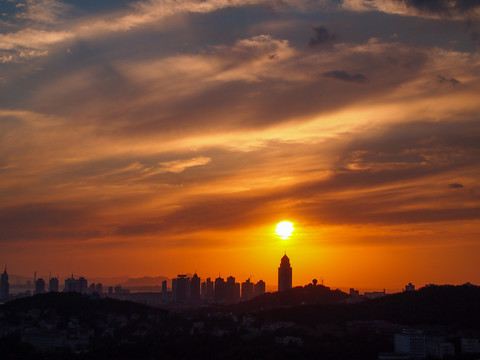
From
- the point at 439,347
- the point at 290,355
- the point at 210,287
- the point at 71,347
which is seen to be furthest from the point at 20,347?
the point at 210,287

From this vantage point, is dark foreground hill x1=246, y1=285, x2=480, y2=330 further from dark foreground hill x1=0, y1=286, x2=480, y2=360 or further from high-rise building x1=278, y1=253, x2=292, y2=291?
high-rise building x1=278, y1=253, x2=292, y2=291

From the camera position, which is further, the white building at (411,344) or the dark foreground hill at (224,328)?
the dark foreground hill at (224,328)

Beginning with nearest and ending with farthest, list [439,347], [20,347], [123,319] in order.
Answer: [439,347] < [20,347] < [123,319]

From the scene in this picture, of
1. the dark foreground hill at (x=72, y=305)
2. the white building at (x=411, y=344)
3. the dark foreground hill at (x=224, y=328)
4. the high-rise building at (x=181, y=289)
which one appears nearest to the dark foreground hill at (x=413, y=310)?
the dark foreground hill at (x=224, y=328)

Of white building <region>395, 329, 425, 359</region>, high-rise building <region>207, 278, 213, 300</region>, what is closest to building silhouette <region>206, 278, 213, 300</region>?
high-rise building <region>207, 278, 213, 300</region>

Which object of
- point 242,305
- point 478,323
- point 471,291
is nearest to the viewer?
point 478,323

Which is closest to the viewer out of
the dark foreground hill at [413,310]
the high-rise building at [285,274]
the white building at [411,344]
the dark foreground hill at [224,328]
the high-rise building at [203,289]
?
the white building at [411,344]

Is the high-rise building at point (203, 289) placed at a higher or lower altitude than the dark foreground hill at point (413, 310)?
higher

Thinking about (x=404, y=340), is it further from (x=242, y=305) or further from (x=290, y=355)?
(x=242, y=305)

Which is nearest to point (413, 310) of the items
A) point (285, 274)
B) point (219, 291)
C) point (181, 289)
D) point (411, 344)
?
point (411, 344)

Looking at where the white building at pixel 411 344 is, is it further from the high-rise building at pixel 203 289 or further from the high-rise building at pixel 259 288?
the high-rise building at pixel 203 289

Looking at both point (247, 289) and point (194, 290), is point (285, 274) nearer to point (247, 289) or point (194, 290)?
point (247, 289)
